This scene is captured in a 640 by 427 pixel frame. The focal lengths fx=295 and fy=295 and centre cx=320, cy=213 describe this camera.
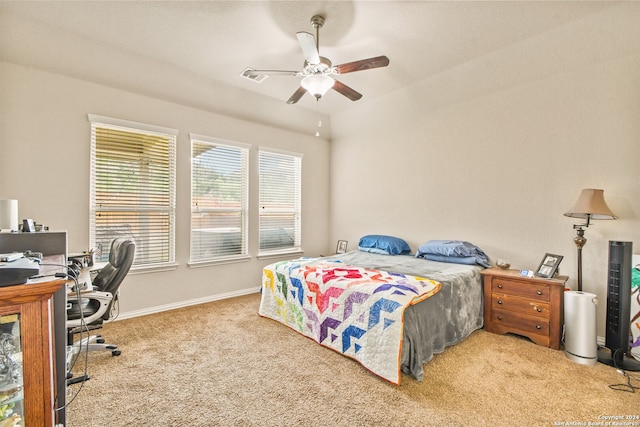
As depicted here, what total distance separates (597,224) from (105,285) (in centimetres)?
444

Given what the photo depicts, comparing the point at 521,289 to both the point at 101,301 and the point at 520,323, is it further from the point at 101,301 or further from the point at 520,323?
the point at 101,301

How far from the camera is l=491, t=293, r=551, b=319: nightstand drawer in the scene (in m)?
2.74

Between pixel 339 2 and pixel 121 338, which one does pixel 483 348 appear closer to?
pixel 339 2

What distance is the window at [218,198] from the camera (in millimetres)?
4031

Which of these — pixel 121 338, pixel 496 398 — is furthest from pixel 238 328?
pixel 496 398

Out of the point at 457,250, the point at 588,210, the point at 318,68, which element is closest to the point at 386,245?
the point at 457,250

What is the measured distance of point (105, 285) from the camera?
2.39 m

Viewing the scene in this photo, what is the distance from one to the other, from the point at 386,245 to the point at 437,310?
5.79ft

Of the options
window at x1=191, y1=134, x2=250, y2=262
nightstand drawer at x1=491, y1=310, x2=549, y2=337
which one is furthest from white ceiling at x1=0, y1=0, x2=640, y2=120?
nightstand drawer at x1=491, y1=310, x2=549, y2=337

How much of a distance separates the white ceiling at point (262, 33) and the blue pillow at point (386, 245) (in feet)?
7.32

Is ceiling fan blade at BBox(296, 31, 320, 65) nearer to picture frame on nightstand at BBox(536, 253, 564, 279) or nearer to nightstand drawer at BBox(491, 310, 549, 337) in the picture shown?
picture frame on nightstand at BBox(536, 253, 564, 279)

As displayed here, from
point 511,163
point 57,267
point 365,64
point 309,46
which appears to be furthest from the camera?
point 511,163

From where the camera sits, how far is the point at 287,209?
16.6 feet

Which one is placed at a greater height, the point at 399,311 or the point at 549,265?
the point at 549,265
